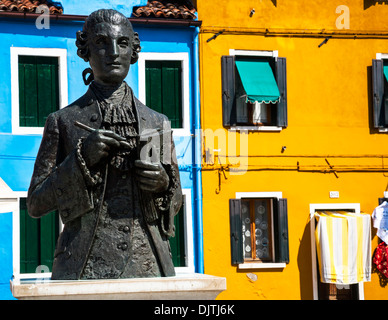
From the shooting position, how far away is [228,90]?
2084 centimetres

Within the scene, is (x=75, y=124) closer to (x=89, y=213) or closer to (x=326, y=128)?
(x=89, y=213)

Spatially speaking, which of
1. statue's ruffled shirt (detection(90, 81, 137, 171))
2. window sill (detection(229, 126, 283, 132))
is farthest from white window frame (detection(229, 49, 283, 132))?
statue's ruffled shirt (detection(90, 81, 137, 171))

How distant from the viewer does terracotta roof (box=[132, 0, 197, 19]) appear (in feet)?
67.0

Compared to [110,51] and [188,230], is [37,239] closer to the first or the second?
[188,230]

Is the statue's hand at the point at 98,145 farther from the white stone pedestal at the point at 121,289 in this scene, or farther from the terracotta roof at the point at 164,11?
the terracotta roof at the point at 164,11

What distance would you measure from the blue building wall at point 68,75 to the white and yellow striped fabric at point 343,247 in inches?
108

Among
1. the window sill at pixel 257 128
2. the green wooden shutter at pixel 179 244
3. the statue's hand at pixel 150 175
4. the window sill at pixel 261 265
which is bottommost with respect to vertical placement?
the window sill at pixel 261 265

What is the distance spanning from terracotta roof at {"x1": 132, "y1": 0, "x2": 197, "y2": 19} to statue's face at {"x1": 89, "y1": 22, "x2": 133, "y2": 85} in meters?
14.4

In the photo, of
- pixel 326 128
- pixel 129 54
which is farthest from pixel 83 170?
pixel 326 128

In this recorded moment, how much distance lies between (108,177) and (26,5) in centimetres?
1436

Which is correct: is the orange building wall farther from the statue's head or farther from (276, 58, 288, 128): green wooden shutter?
the statue's head

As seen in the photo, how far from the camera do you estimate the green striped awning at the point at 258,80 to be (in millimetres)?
20562

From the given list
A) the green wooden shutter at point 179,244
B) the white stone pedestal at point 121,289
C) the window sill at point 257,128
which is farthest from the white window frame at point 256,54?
the white stone pedestal at point 121,289
